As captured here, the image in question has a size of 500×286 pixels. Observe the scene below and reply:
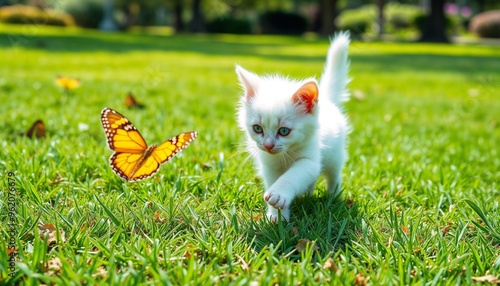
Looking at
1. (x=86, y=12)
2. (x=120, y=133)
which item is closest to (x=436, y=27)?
(x=86, y=12)

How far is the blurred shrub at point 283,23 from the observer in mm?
47719

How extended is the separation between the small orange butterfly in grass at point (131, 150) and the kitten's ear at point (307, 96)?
58 cm

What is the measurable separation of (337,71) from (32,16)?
98.3ft

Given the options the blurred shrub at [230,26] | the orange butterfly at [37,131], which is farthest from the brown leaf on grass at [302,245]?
the blurred shrub at [230,26]

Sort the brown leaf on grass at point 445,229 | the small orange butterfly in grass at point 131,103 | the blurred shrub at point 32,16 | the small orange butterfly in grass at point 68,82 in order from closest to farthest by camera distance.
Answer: the brown leaf on grass at point 445,229
the small orange butterfly in grass at point 131,103
the small orange butterfly in grass at point 68,82
the blurred shrub at point 32,16

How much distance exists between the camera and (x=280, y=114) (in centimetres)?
267

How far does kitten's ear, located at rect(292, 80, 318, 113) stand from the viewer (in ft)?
8.70

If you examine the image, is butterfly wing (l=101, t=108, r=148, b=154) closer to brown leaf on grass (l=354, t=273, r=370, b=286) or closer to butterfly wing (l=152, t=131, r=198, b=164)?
butterfly wing (l=152, t=131, r=198, b=164)

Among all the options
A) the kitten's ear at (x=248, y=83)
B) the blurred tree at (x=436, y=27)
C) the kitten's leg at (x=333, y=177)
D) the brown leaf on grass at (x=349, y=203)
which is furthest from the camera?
the blurred tree at (x=436, y=27)

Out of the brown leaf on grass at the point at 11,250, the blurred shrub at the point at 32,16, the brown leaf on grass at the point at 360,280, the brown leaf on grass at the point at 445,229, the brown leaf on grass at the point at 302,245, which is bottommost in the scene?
the brown leaf on grass at the point at 445,229

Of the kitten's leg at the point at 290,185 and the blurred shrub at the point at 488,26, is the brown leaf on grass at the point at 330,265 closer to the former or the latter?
the kitten's leg at the point at 290,185

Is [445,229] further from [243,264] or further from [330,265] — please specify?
[243,264]

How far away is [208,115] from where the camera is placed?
5.87 metres

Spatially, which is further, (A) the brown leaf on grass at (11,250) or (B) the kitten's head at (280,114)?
(B) the kitten's head at (280,114)
